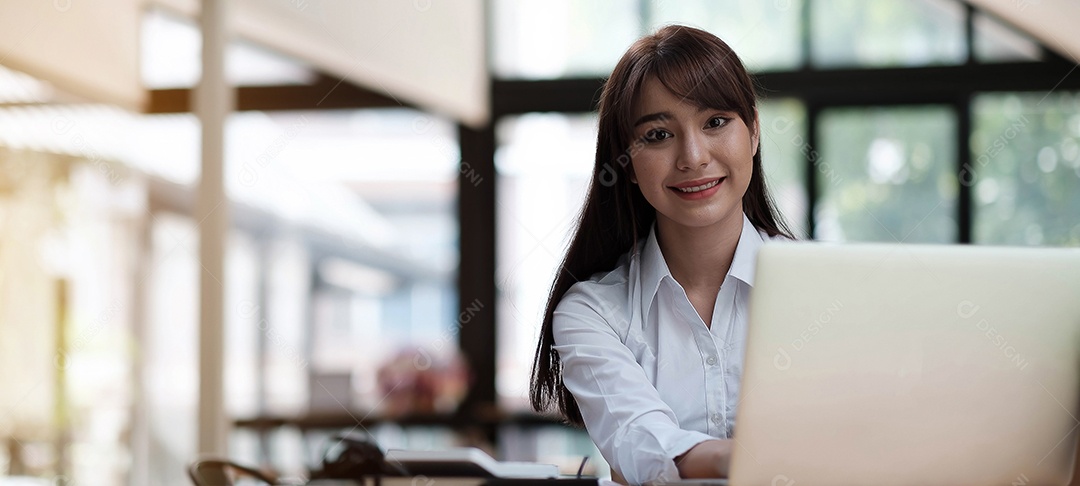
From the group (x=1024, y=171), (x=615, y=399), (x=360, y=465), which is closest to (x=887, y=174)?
(x=1024, y=171)

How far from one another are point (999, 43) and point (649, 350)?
430 cm

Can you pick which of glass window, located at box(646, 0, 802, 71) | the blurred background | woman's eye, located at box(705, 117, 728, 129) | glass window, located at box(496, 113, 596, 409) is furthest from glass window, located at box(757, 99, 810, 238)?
woman's eye, located at box(705, 117, 728, 129)

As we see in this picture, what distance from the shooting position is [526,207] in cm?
527

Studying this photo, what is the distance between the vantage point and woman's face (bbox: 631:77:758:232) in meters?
1.43

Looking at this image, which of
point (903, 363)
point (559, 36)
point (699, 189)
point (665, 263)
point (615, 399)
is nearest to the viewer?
point (903, 363)

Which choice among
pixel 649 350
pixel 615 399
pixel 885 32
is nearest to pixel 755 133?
pixel 649 350

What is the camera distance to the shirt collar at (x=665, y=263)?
150cm

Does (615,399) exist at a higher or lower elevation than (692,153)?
lower

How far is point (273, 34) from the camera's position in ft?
15.0

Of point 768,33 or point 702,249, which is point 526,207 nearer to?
point 768,33

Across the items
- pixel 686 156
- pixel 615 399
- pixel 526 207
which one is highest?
pixel 526 207

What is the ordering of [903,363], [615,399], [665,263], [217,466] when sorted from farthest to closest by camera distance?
1. [217,466]
2. [665,263]
3. [615,399]
4. [903,363]

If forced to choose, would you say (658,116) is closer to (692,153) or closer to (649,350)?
(692,153)

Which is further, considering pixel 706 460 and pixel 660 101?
pixel 660 101
